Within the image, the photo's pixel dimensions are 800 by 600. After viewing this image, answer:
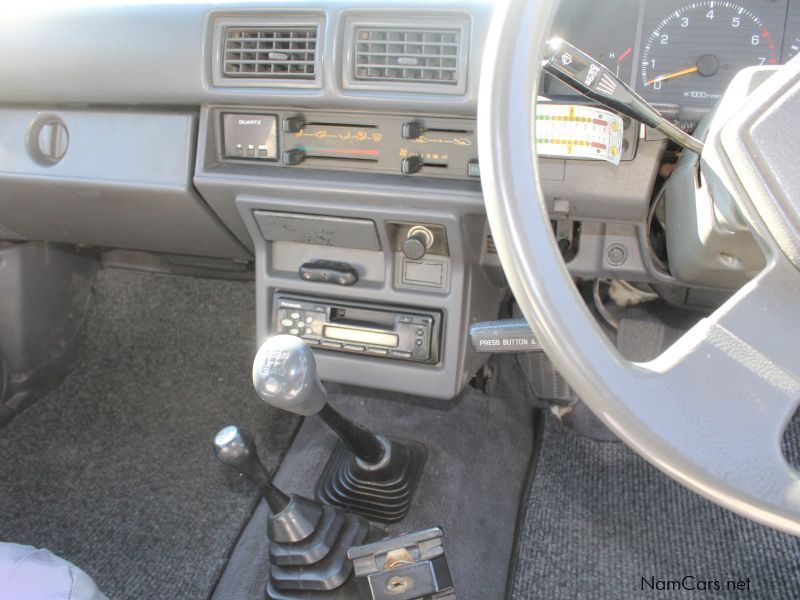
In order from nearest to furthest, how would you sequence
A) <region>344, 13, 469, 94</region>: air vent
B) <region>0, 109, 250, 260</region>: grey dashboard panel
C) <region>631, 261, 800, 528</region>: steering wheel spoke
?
1. <region>631, 261, 800, 528</region>: steering wheel spoke
2. <region>344, 13, 469, 94</region>: air vent
3. <region>0, 109, 250, 260</region>: grey dashboard panel

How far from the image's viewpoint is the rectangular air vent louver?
112cm

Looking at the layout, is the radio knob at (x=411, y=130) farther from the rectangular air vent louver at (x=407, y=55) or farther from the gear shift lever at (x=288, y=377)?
the gear shift lever at (x=288, y=377)

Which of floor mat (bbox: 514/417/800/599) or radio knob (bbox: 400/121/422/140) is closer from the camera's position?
radio knob (bbox: 400/121/422/140)

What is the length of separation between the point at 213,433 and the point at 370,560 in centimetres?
81

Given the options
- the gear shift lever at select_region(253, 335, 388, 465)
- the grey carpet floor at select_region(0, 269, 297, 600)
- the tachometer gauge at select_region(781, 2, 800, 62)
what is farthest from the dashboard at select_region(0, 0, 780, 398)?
the grey carpet floor at select_region(0, 269, 297, 600)

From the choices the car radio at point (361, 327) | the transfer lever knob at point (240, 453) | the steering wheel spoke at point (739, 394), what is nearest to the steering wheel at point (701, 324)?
the steering wheel spoke at point (739, 394)

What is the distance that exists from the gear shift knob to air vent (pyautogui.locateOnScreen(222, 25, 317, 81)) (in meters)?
0.44

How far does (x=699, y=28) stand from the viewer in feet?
3.54

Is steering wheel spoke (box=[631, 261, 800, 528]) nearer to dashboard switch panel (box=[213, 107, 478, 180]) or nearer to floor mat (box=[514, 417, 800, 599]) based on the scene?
dashboard switch panel (box=[213, 107, 478, 180])

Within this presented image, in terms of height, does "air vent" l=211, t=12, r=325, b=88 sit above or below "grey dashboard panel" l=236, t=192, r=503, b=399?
above

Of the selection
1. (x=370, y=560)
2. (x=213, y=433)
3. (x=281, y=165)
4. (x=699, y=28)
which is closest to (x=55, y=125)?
(x=281, y=165)

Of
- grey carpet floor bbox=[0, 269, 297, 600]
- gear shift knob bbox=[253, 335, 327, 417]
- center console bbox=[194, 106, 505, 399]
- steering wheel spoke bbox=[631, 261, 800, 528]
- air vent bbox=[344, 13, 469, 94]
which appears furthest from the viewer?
grey carpet floor bbox=[0, 269, 297, 600]

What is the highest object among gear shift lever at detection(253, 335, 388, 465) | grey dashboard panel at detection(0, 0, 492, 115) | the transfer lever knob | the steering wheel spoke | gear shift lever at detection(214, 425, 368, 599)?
grey dashboard panel at detection(0, 0, 492, 115)

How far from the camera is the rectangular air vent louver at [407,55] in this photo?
1121mm
